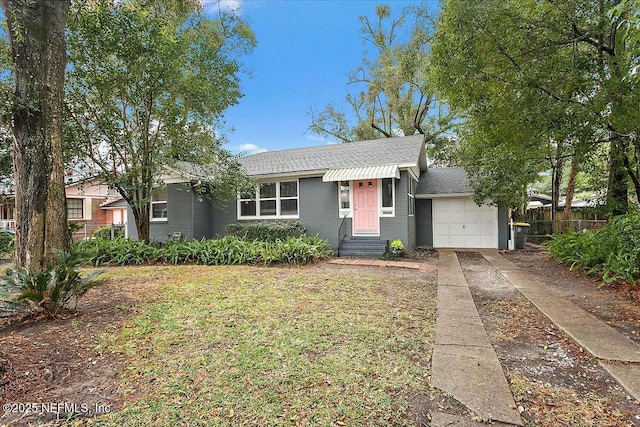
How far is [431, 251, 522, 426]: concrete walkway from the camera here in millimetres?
2604

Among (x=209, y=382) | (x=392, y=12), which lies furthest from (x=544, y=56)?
(x=392, y=12)

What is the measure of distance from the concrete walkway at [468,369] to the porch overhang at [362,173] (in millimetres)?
6347

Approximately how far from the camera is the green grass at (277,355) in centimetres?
260

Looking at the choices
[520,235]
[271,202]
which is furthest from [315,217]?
[520,235]

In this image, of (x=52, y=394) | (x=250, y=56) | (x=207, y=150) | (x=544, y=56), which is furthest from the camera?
(x=250, y=56)

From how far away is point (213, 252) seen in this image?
35.6 feet

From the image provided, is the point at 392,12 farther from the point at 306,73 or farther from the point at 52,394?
the point at 52,394

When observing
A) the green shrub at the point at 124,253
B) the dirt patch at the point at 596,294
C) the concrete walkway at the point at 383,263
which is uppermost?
the green shrub at the point at 124,253

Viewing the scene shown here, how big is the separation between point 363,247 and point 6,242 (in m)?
16.7

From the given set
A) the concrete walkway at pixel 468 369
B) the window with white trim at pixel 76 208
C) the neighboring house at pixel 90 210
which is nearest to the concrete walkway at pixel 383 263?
the concrete walkway at pixel 468 369

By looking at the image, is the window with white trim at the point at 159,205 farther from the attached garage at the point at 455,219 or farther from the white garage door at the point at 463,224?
the white garage door at the point at 463,224

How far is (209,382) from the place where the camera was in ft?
9.94

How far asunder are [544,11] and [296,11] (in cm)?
1309

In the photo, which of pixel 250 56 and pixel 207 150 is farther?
pixel 250 56
